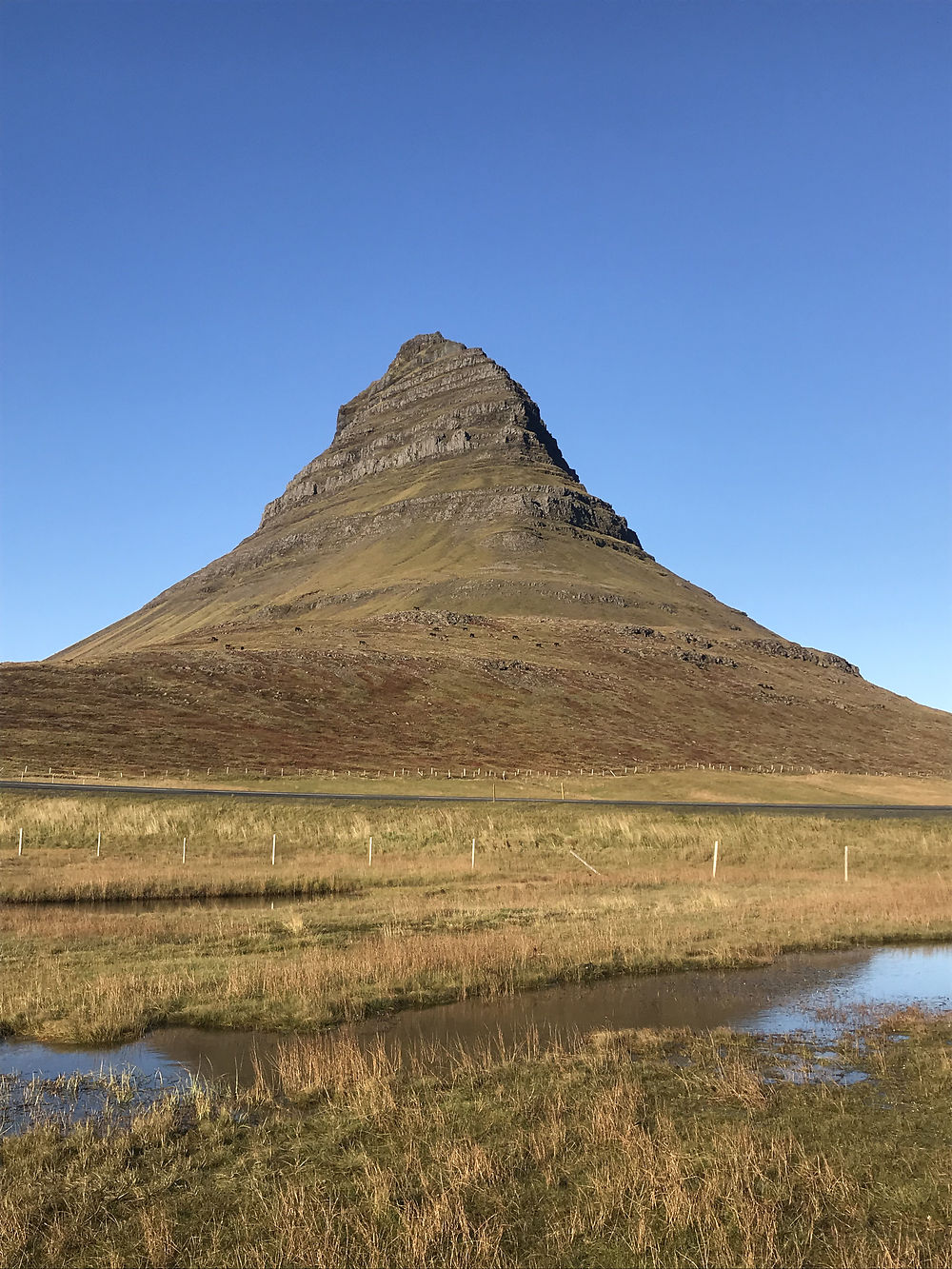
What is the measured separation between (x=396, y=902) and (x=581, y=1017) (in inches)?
501

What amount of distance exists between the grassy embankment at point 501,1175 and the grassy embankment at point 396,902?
5.45 meters

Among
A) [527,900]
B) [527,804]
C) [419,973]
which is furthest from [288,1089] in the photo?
[527,804]

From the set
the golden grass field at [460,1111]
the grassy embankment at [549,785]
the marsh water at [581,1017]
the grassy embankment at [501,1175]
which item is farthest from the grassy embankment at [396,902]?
the grassy embankment at [549,785]

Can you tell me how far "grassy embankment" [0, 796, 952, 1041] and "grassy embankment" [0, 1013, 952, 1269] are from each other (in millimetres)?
5455

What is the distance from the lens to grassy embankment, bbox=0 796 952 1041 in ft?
61.1

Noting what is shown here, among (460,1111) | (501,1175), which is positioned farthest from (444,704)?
(501,1175)

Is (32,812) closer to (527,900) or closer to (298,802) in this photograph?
(298,802)

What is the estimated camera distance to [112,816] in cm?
4544

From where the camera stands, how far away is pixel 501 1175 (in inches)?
397

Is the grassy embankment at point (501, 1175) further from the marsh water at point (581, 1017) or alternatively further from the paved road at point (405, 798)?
the paved road at point (405, 798)

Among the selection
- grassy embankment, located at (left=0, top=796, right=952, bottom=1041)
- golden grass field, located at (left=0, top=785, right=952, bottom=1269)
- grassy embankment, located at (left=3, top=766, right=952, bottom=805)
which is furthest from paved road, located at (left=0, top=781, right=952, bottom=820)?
golden grass field, located at (left=0, top=785, right=952, bottom=1269)

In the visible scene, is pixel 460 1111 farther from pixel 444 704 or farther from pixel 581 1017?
pixel 444 704

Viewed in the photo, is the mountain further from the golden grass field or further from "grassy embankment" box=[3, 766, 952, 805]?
the golden grass field

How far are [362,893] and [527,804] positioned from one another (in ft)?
75.0
